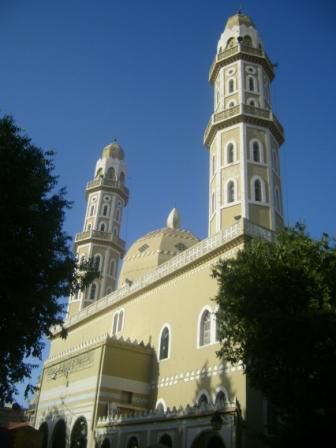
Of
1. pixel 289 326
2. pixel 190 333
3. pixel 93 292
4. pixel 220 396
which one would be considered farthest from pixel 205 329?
pixel 93 292

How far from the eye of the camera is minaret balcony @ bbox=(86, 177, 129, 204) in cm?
4238

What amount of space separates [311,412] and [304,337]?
1912 mm

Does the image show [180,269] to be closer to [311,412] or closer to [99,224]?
[311,412]

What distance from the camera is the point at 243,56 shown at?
2983 centimetres

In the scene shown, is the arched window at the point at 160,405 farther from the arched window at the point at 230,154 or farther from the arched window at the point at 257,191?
the arched window at the point at 230,154

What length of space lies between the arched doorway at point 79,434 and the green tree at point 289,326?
10215 millimetres

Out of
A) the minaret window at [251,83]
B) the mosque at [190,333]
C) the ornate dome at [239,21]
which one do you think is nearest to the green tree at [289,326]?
the mosque at [190,333]

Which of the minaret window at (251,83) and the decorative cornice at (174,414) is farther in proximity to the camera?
the minaret window at (251,83)

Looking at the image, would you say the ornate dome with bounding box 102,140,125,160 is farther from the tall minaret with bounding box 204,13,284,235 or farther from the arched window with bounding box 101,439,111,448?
the arched window with bounding box 101,439,111,448

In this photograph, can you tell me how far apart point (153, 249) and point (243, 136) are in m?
11.9

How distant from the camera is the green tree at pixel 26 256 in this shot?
1227cm

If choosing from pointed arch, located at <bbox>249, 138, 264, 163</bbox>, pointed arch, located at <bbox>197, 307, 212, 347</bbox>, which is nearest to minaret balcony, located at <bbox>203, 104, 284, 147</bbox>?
pointed arch, located at <bbox>249, 138, 264, 163</bbox>

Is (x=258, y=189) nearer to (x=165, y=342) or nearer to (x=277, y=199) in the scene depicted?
(x=277, y=199)

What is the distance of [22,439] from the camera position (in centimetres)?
1998
